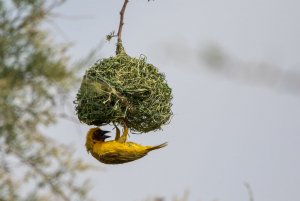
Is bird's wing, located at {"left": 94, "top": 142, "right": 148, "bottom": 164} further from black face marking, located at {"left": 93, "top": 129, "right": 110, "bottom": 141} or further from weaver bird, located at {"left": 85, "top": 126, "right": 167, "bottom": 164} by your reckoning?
black face marking, located at {"left": 93, "top": 129, "right": 110, "bottom": 141}

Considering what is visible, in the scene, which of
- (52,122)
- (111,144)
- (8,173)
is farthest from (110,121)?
(8,173)

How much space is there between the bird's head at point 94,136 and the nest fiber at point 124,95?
5cm

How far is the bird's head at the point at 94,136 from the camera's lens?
6.46 m

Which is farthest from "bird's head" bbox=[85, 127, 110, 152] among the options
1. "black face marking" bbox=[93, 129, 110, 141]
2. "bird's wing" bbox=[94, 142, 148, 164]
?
"bird's wing" bbox=[94, 142, 148, 164]

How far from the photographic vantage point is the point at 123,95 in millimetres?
6277

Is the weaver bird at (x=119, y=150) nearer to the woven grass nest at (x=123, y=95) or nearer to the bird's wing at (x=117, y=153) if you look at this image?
the bird's wing at (x=117, y=153)

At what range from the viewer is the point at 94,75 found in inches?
255

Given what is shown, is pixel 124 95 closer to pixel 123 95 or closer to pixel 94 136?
pixel 123 95

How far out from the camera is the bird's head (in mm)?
6465

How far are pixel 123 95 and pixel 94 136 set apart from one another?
384mm

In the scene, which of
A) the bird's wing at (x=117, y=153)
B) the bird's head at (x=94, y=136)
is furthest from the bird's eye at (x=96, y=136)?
the bird's wing at (x=117, y=153)

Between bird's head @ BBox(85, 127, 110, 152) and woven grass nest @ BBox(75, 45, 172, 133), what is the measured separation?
0.05 m

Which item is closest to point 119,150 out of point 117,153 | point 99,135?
point 117,153

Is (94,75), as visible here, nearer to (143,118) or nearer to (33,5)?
(143,118)
